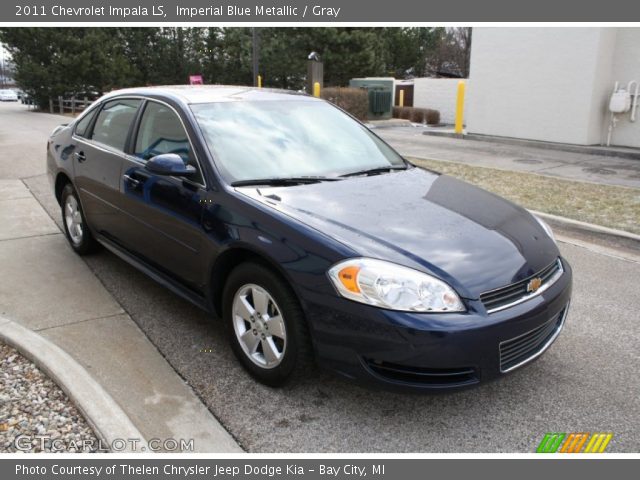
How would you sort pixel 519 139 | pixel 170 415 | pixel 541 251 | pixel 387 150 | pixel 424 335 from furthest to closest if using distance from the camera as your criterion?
pixel 519 139
pixel 387 150
pixel 541 251
pixel 170 415
pixel 424 335

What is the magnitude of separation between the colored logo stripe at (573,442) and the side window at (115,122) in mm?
3469

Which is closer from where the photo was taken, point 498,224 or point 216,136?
point 498,224

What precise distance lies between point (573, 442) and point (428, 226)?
125cm

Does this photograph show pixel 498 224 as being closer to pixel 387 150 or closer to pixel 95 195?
pixel 387 150

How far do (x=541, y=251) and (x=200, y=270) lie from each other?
1.95 m

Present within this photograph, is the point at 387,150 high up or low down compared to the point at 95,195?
up

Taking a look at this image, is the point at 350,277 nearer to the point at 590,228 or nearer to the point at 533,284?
the point at 533,284

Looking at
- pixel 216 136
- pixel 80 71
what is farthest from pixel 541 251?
pixel 80 71

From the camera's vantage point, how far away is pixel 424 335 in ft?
8.47

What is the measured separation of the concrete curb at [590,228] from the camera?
19.7 ft

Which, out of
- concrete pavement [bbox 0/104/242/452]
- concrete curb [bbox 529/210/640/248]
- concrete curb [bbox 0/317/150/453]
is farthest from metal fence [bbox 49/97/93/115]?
concrete curb [bbox 0/317/150/453]

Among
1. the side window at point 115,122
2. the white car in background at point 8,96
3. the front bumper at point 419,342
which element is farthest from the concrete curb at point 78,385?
the white car in background at point 8,96

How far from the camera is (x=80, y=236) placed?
5289 mm

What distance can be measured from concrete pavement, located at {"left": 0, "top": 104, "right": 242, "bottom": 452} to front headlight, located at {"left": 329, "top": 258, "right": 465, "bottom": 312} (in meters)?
0.93
